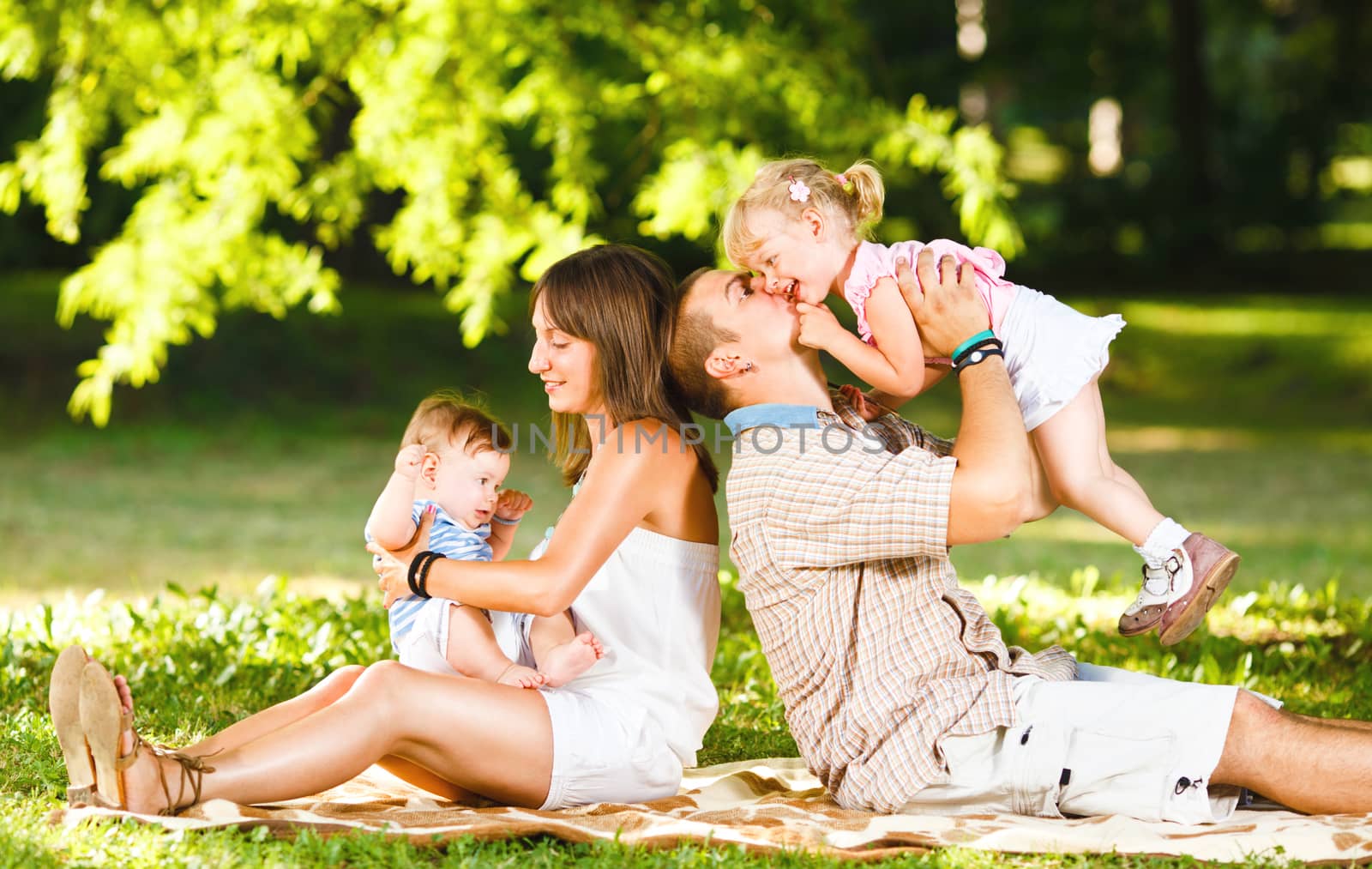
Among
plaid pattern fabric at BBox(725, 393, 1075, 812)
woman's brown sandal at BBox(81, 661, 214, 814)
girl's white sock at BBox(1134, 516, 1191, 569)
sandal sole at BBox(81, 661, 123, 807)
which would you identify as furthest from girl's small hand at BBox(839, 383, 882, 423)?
sandal sole at BBox(81, 661, 123, 807)

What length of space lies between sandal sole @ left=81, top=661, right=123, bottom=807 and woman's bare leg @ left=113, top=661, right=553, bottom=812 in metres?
0.04

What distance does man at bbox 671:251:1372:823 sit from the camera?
131 inches

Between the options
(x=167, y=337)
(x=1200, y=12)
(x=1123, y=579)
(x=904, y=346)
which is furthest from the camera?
(x=1200, y=12)

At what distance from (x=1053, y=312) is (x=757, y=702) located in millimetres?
1796

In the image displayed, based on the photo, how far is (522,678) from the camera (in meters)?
3.52

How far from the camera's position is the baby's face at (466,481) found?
3.80 m

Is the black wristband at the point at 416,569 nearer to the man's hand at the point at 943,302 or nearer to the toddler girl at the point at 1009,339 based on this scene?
the toddler girl at the point at 1009,339

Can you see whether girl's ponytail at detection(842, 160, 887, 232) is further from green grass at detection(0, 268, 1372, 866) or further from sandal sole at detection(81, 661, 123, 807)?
sandal sole at detection(81, 661, 123, 807)

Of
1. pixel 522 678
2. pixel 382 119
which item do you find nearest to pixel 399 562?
pixel 522 678

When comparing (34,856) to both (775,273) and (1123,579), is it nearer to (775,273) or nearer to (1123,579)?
(775,273)

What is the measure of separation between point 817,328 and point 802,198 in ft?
1.36

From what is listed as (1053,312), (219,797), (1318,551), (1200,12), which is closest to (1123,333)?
(1200,12)

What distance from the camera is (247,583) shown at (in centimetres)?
838

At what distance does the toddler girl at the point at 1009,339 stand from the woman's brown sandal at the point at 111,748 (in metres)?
1.74
